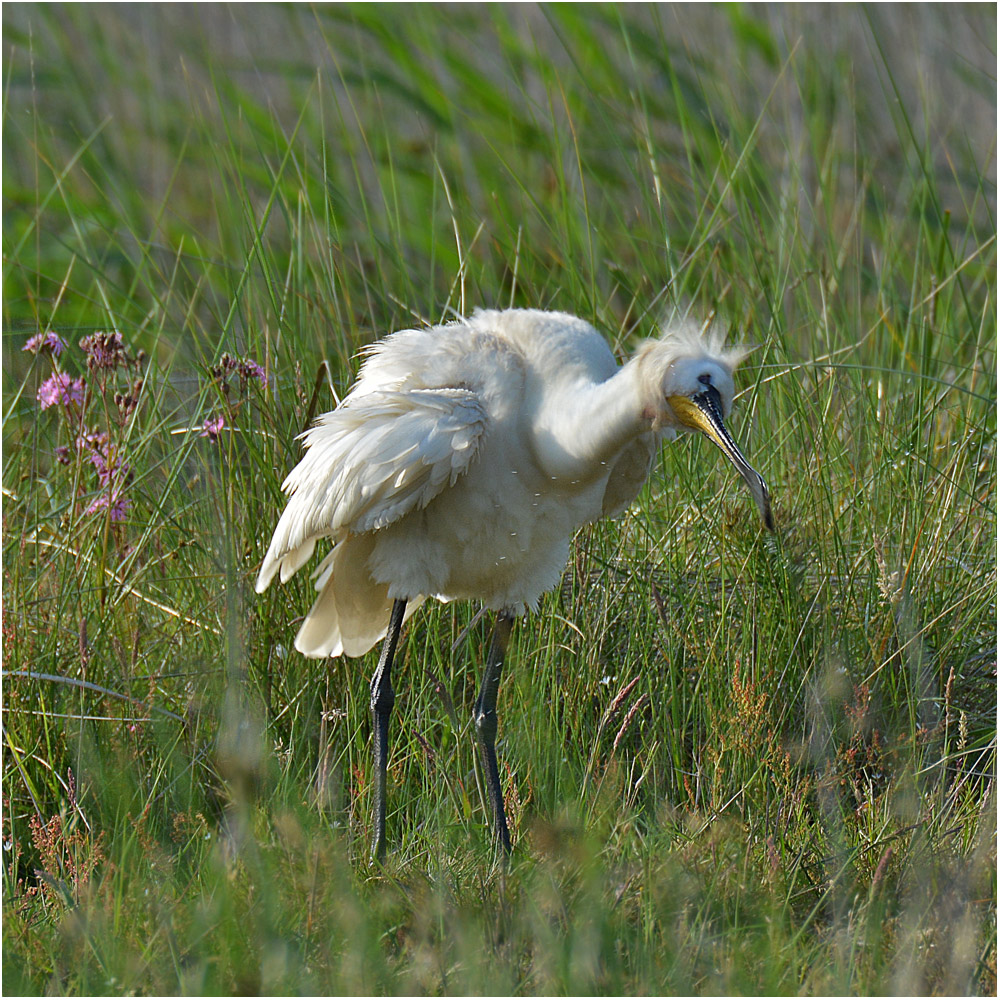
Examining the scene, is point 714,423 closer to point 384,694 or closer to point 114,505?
point 384,694

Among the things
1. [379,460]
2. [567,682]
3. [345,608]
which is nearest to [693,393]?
[379,460]

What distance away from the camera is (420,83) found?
19.5ft

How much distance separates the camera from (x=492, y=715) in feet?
10.4

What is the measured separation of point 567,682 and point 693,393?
1009 millimetres

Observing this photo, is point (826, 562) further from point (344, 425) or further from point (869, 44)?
point (869, 44)

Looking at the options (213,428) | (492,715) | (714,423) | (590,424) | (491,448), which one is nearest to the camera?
(714,423)

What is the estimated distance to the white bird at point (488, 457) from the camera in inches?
107

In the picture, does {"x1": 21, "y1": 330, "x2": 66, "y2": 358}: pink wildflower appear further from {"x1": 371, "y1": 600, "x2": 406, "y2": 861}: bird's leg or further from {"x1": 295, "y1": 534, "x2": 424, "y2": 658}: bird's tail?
{"x1": 371, "y1": 600, "x2": 406, "y2": 861}: bird's leg

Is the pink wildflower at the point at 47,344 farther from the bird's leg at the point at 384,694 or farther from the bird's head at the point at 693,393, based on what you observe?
the bird's head at the point at 693,393

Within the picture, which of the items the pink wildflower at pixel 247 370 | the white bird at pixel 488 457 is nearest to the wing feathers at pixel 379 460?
the white bird at pixel 488 457

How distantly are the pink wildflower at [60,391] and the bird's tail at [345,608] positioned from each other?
2.72 feet

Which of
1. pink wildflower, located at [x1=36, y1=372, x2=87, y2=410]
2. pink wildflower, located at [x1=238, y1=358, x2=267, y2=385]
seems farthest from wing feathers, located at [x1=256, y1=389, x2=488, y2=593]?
pink wildflower, located at [x1=36, y1=372, x2=87, y2=410]

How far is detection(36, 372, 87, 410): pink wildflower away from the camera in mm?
3229

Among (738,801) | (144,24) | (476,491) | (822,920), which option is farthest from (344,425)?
(144,24)
